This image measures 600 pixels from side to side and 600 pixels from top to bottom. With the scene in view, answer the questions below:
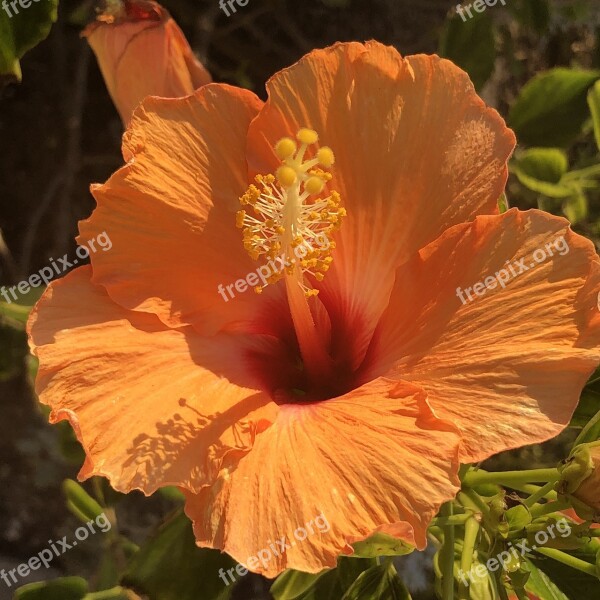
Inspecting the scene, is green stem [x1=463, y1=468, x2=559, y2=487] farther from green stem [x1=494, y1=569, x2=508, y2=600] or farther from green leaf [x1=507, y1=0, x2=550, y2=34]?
green leaf [x1=507, y1=0, x2=550, y2=34]

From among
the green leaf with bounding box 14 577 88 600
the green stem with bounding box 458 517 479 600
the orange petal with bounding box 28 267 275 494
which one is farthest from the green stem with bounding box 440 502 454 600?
the green leaf with bounding box 14 577 88 600

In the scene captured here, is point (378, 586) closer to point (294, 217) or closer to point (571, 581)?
point (571, 581)

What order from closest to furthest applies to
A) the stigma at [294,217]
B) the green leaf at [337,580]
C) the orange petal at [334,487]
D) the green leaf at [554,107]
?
1. the orange petal at [334,487]
2. the stigma at [294,217]
3. the green leaf at [337,580]
4. the green leaf at [554,107]

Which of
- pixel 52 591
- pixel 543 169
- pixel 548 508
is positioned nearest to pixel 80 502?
pixel 52 591

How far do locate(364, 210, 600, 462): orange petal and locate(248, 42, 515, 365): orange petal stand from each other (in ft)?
0.25

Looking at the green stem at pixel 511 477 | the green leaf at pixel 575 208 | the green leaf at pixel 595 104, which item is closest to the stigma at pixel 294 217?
the green stem at pixel 511 477

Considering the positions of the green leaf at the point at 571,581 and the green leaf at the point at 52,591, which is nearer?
the green leaf at the point at 571,581

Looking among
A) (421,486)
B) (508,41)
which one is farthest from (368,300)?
(508,41)

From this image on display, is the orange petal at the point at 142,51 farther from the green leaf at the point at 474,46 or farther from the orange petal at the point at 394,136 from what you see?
the green leaf at the point at 474,46

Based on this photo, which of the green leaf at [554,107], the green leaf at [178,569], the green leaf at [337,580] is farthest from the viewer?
the green leaf at [554,107]

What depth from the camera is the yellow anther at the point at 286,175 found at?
100 centimetres

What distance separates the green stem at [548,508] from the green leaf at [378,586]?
0.31 metres

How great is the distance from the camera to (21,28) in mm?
1151

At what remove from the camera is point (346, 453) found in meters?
0.87
